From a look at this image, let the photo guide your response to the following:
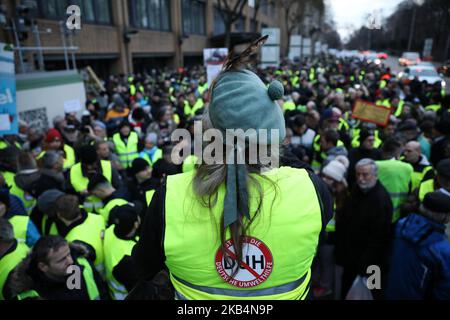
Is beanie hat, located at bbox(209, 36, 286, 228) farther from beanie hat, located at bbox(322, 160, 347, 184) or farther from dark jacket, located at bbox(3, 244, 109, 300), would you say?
beanie hat, located at bbox(322, 160, 347, 184)

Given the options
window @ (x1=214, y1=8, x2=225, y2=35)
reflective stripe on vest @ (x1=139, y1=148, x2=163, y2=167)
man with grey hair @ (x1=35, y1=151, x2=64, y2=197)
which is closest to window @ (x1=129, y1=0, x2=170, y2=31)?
window @ (x1=214, y1=8, x2=225, y2=35)

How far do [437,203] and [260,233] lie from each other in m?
1.88

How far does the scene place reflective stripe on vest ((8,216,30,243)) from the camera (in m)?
2.79

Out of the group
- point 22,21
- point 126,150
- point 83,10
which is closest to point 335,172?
point 126,150

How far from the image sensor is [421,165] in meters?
3.78

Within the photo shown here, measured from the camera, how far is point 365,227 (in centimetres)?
301

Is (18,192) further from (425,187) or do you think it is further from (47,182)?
(425,187)

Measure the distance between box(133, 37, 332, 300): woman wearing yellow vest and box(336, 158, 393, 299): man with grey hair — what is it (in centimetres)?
213

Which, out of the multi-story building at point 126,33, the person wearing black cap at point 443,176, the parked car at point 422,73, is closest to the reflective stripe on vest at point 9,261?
the person wearing black cap at point 443,176

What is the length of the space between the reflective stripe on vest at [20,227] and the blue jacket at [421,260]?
3.14m

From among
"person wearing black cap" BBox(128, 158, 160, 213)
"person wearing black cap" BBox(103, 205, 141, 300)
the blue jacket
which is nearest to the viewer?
the blue jacket

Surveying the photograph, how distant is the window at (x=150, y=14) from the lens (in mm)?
16720
